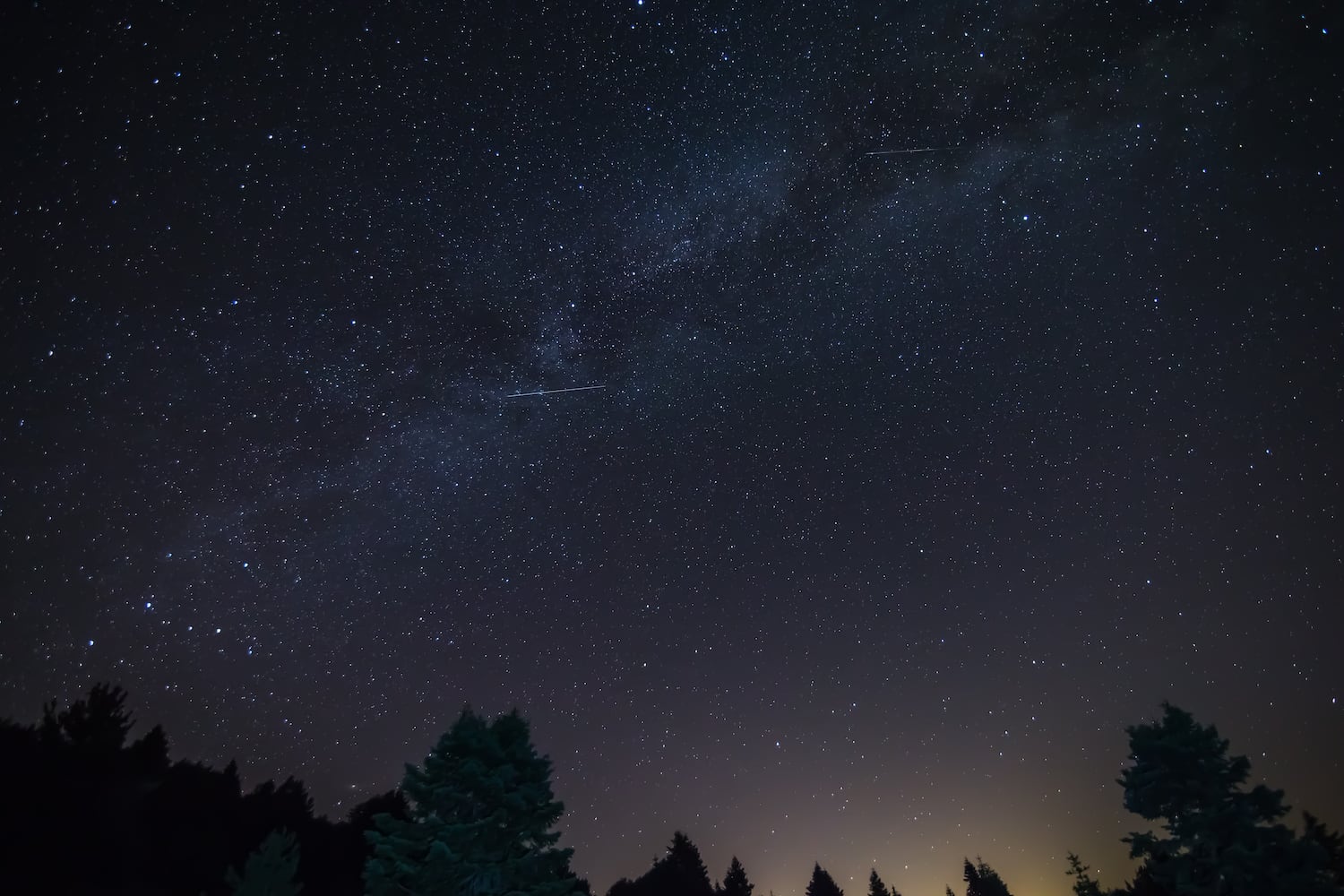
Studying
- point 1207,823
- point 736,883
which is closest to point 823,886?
point 736,883

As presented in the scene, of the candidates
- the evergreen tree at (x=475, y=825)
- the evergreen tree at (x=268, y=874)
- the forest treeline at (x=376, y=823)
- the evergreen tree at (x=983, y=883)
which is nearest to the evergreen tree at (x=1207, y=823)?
the forest treeline at (x=376, y=823)

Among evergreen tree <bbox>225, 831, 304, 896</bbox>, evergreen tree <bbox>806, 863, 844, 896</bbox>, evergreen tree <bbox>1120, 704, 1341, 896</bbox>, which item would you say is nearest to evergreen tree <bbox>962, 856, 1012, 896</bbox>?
evergreen tree <bbox>806, 863, 844, 896</bbox>

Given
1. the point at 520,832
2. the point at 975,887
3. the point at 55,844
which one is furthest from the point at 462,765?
the point at 975,887

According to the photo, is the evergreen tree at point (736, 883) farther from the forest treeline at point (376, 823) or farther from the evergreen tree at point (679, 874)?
the forest treeline at point (376, 823)

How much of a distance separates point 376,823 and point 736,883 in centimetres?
2606

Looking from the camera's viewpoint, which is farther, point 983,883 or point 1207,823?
point 983,883

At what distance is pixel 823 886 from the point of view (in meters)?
37.9

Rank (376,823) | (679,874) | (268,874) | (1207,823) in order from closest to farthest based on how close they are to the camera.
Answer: (268,874) → (376,823) → (1207,823) → (679,874)

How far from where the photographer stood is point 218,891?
14922mm

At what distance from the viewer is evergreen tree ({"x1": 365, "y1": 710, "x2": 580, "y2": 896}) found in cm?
1129

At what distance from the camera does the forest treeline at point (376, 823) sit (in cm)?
1153

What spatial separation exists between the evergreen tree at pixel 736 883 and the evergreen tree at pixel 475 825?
83.1ft

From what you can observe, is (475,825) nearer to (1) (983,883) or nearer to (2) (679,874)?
(2) (679,874)

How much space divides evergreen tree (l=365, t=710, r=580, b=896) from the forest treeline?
0.03m
